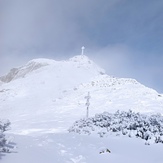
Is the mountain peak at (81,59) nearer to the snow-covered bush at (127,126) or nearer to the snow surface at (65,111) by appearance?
the snow surface at (65,111)

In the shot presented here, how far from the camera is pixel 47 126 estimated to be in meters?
31.4

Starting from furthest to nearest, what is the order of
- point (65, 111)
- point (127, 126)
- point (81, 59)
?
point (81, 59)
point (65, 111)
point (127, 126)

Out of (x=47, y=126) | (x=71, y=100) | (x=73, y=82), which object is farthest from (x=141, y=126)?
(x=73, y=82)

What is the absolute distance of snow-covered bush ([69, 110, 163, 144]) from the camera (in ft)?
39.0

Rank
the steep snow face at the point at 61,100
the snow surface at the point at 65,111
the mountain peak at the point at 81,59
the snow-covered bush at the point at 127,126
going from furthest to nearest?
the mountain peak at the point at 81,59 → the steep snow face at the point at 61,100 → the snow-covered bush at the point at 127,126 → the snow surface at the point at 65,111

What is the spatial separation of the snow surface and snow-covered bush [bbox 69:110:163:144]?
0.91 m

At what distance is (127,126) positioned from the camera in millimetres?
13086

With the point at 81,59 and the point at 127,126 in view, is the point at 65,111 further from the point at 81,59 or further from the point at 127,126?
the point at 81,59

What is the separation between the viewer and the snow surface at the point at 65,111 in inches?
332

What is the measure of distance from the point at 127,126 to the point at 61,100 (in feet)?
145

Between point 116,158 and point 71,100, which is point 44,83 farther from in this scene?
point 116,158

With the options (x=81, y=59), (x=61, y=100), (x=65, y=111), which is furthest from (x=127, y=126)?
(x=81, y=59)

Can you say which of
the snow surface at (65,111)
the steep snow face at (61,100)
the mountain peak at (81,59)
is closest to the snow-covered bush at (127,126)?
the snow surface at (65,111)

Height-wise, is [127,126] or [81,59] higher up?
[81,59]
